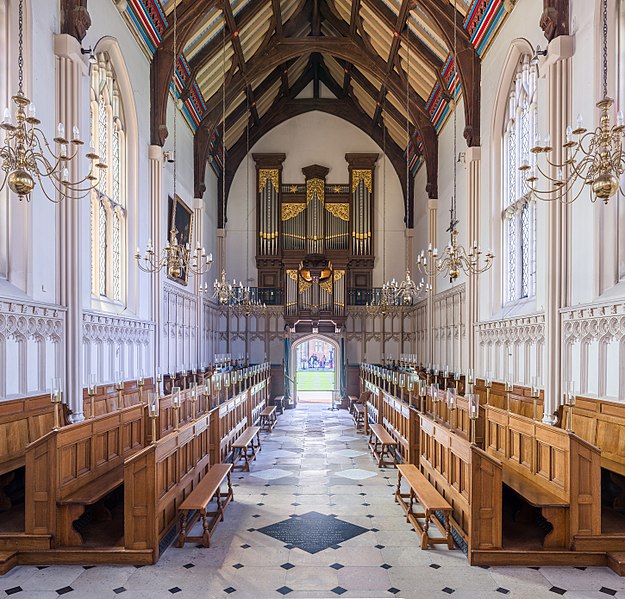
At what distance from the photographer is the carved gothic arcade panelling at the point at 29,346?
6312 millimetres

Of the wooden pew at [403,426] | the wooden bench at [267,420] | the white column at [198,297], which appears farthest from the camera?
the white column at [198,297]

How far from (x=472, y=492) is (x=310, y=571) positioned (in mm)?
1704

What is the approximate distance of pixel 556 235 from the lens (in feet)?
26.1

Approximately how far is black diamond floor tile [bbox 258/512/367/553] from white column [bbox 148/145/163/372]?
6278 millimetres

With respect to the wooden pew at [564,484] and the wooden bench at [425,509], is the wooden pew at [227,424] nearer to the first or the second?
the wooden bench at [425,509]

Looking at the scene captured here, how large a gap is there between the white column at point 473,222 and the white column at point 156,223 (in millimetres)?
7012

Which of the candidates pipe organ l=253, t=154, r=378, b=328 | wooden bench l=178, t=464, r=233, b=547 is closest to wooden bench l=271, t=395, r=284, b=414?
pipe organ l=253, t=154, r=378, b=328

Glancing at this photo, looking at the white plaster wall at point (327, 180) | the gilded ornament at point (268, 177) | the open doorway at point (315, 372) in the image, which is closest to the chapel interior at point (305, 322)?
the gilded ornament at point (268, 177)

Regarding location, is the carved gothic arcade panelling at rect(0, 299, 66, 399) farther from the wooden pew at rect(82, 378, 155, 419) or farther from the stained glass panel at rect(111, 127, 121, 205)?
the stained glass panel at rect(111, 127, 121, 205)

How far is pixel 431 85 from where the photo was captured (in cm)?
1488

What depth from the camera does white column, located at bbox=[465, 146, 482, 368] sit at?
1212cm

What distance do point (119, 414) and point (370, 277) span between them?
14.7 meters

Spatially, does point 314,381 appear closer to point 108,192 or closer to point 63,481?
point 108,192

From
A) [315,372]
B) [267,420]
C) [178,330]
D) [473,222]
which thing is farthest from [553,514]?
[315,372]
